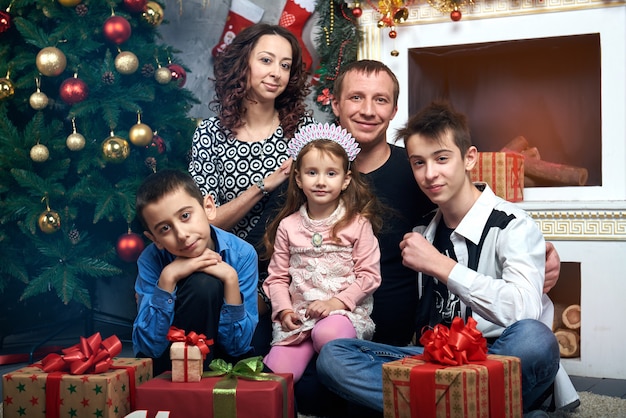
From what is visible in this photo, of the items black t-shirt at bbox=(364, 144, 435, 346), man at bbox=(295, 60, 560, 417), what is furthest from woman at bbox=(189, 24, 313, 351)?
black t-shirt at bbox=(364, 144, 435, 346)

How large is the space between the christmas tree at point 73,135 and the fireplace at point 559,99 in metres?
1.03

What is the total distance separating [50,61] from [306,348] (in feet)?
5.45

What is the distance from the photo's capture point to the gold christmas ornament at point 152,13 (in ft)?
11.0

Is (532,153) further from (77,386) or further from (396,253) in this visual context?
(77,386)

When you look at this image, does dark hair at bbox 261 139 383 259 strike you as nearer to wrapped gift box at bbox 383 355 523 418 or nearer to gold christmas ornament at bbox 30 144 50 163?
wrapped gift box at bbox 383 355 523 418

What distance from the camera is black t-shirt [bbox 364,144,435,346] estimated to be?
7.80 ft

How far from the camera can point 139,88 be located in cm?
324

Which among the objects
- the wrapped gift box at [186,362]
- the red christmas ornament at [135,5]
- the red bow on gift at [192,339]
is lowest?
the wrapped gift box at [186,362]

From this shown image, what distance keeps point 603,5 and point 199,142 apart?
1756mm

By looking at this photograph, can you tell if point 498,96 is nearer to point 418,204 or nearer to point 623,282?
point 623,282

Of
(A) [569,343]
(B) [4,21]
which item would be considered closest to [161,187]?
(B) [4,21]

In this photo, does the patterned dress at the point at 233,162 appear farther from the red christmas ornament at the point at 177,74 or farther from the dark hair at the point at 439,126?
the red christmas ornament at the point at 177,74

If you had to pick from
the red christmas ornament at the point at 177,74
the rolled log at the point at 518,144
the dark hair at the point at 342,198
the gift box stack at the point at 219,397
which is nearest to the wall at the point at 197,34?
the red christmas ornament at the point at 177,74

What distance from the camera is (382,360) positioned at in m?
2.07
